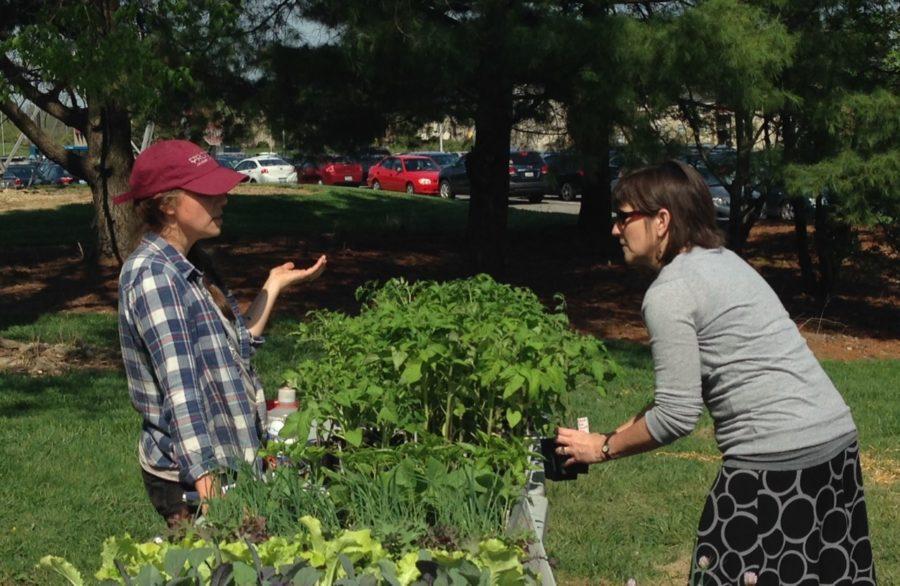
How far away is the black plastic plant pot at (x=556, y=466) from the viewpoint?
3.31 m

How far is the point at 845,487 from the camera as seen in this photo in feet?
10.3

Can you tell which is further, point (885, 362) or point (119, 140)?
point (119, 140)

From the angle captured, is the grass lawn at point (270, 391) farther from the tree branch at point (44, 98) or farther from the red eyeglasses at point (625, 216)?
the tree branch at point (44, 98)

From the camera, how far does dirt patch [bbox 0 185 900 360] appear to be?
40.8 ft

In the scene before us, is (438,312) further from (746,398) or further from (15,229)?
(15,229)

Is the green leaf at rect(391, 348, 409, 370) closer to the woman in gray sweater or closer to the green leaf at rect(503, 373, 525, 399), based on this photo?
the green leaf at rect(503, 373, 525, 399)

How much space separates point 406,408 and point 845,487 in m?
1.20

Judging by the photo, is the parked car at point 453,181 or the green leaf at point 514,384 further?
the parked car at point 453,181

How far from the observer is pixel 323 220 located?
23141mm

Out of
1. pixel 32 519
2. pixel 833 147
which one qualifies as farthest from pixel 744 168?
pixel 32 519

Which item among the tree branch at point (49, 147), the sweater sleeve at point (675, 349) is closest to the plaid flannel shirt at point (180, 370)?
the sweater sleeve at point (675, 349)

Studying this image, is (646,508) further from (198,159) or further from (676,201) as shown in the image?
(198,159)

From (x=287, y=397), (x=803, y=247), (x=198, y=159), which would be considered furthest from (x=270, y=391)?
(x=803, y=247)

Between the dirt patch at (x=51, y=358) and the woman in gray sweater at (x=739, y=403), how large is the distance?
715 centimetres
